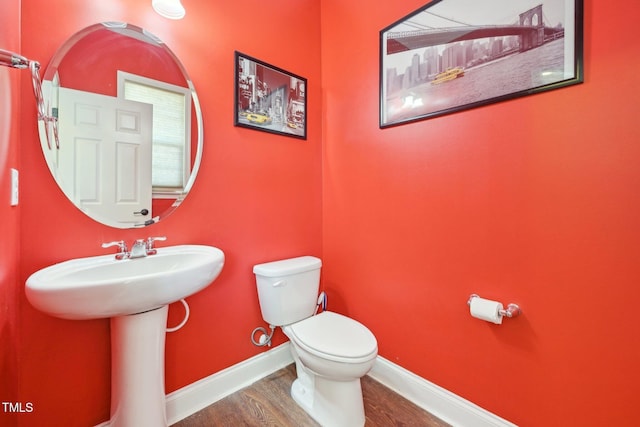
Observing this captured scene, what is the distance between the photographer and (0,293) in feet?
2.45

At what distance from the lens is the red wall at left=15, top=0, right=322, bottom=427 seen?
99 centimetres

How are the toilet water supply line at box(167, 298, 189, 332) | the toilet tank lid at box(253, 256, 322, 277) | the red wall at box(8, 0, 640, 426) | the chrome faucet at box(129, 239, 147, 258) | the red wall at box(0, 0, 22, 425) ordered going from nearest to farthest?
the red wall at box(0, 0, 22, 425) → the red wall at box(8, 0, 640, 426) → the chrome faucet at box(129, 239, 147, 258) → the toilet water supply line at box(167, 298, 189, 332) → the toilet tank lid at box(253, 256, 322, 277)

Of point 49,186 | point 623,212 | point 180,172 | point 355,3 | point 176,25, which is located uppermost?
point 355,3

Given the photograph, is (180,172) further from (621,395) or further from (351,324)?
(621,395)

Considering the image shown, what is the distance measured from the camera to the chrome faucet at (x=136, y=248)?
1100 mm

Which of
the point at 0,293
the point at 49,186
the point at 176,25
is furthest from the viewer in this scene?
the point at 176,25

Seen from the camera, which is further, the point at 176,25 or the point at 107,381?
the point at 176,25

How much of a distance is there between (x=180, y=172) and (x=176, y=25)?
0.74 m

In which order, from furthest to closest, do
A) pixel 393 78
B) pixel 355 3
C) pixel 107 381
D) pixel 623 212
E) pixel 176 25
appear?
1. pixel 355 3
2. pixel 393 78
3. pixel 176 25
4. pixel 107 381
5. pixel 623 212

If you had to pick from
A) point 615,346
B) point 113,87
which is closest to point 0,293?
point 113,87

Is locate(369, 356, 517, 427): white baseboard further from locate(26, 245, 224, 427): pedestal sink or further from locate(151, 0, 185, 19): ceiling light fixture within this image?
locate(151, 0, 185, 19): ceiling light fixture

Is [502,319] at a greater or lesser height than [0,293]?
lesser

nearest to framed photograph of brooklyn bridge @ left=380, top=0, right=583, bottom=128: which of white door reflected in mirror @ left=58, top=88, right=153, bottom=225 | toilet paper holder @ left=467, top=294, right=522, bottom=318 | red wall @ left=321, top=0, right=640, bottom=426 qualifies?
red wall @ left=321, top=0, right=640, bottom=426

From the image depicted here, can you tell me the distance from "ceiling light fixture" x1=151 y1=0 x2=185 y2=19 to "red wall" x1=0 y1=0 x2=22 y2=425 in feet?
1.59
